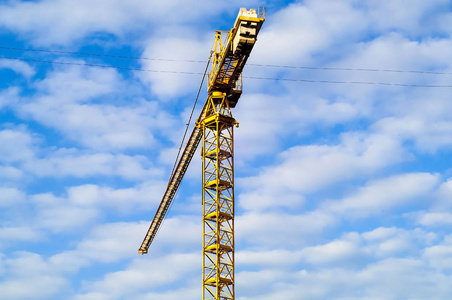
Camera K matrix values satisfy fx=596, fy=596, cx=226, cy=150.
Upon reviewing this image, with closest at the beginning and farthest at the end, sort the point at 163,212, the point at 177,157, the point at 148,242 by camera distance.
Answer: the point at 177,157 → the point at 163,212 → the point at 148,242

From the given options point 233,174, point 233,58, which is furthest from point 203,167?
point 233,58

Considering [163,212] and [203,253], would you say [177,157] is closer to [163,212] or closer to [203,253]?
[163,212]

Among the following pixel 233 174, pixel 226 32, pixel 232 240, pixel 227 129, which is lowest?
pixel 232 240

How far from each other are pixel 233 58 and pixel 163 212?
35.6 meters

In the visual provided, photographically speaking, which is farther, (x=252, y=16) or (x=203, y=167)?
(x=203, y=167)

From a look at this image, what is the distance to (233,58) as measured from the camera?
58812 millimetres

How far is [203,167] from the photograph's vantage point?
61.2 metres

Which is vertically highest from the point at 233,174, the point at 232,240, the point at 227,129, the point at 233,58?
the point at 233,58

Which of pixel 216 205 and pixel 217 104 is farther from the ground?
pixel 217 104

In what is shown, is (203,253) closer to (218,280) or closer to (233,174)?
(218,280)

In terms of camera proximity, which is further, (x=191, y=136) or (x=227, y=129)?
(x=191, y=136)

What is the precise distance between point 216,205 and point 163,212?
30.3m

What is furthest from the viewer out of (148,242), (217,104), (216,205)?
(148,242)

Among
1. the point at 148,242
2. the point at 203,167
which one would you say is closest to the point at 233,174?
the point at 203,167
